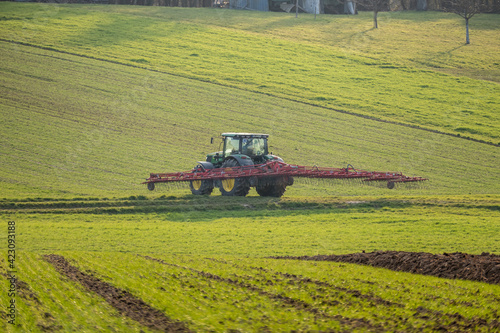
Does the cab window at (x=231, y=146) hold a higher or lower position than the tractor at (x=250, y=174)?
higher

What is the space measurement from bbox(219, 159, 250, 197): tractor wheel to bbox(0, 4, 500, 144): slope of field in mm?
22751

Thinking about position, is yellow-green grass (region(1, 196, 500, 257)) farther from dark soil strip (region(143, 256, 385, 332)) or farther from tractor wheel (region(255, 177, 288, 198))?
dark soil strip (region(143, 256, 385, 332))

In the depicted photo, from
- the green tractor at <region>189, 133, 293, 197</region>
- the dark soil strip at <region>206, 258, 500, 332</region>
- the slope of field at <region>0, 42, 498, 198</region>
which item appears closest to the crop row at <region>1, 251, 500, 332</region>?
the dark soil strip at <region>206, 258, 500, 332</region>

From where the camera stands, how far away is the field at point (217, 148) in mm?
11797

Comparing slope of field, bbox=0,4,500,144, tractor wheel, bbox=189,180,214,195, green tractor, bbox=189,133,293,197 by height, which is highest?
slope of field, bbox=0,4,500,144

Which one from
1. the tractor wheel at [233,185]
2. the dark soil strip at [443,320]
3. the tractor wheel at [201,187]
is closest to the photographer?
the dark soil strip at [443,320]

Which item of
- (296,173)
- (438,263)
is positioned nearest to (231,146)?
(296,173)

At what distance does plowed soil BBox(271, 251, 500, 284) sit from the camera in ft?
44.1

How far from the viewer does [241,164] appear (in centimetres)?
2658

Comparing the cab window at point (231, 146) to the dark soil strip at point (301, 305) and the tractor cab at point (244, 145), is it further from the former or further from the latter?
the dark soil strip at point (301, 305)

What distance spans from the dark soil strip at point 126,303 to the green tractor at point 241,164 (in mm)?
13075

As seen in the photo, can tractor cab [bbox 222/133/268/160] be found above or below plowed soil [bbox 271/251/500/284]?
above

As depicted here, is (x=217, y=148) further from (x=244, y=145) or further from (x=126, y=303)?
(x=126, y=303)

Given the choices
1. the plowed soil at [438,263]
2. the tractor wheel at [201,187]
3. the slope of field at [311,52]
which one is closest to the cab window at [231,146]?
the tractor wheel at [201,187]
